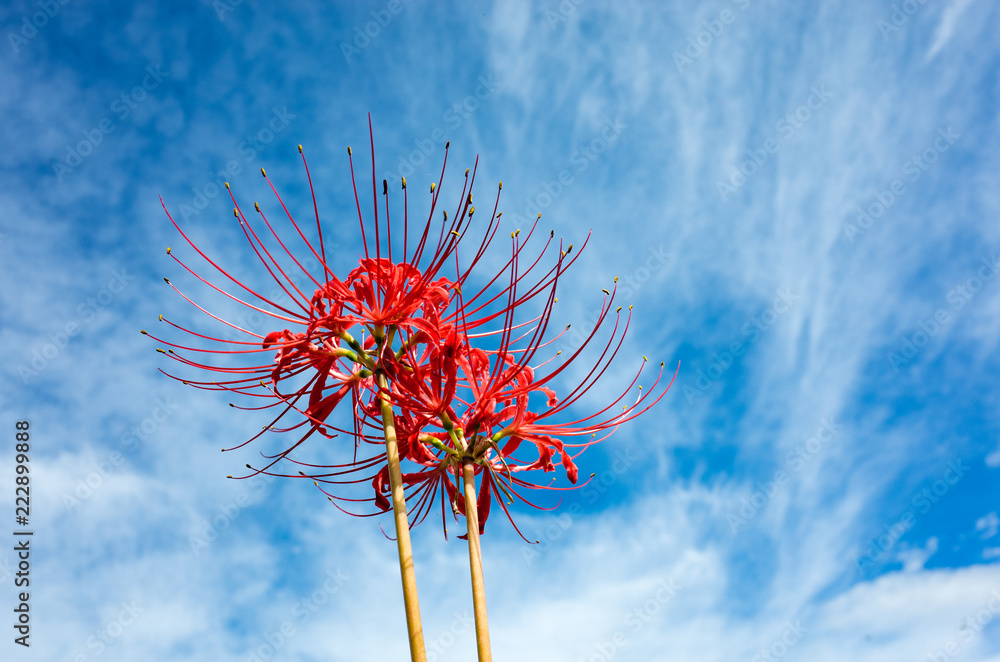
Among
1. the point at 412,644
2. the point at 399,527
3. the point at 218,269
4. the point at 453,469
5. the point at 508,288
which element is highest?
the point at 218,269

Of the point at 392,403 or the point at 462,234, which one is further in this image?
the point at 462,234

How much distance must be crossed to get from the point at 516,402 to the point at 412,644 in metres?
1.29

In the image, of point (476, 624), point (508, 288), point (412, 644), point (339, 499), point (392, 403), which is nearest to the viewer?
point (412, 644)

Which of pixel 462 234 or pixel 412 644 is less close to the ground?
pixel 462 234

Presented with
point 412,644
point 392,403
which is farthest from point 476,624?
point 392,403

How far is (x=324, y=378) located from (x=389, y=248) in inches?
30.2

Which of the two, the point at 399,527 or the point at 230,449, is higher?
the point at 230,449

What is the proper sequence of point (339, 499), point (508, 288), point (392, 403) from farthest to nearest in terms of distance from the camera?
1. point (339, 499)
2. point (508, 288)
3. point (392, 403)

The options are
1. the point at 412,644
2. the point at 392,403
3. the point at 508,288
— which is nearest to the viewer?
the point at 412,644

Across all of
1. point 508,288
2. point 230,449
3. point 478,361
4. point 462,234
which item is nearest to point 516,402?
point 478,361

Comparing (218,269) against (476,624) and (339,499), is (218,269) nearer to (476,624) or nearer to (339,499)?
(339,499)

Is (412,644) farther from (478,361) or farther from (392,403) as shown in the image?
(478,361)

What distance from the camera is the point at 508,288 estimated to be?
3.35m

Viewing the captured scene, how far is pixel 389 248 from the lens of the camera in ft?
11.0
